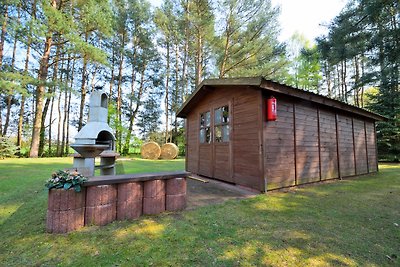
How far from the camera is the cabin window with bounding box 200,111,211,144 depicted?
21.7 feet

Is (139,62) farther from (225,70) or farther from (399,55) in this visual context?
(399,55)

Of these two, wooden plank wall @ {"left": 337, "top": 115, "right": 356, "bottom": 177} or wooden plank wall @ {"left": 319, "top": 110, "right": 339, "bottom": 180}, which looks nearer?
wooden plank wall @ {"left": 319, "top": 110, "right": 339, "bottom": 180}

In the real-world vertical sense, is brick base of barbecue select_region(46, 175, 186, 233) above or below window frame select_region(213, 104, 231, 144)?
below

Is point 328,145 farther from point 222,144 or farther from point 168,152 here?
point 168,152

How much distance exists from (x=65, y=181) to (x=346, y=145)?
8.27m

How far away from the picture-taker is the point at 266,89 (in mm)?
4543

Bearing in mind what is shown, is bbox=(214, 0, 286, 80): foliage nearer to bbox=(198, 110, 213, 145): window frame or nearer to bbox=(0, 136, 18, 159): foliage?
bbox=(198, 110, 213, 145): window frame

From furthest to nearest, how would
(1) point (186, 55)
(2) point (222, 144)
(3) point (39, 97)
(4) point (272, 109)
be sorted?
(1) point (186, 55) < (3) point (39, 97) < (2) point (222, 144) < (4) point (272, 109)

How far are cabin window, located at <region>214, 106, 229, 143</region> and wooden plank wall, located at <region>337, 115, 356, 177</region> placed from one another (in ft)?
13.3

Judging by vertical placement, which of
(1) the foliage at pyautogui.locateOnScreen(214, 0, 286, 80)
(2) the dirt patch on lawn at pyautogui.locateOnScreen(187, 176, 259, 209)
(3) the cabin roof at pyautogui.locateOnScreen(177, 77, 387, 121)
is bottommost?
(2) the dirt patch on lawn at pyautogui.locateOnScreen(187, 176, 259, 209)

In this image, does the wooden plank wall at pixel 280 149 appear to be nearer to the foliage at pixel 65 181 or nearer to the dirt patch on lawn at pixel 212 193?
the dirt patch on lawn at pixel 212 193

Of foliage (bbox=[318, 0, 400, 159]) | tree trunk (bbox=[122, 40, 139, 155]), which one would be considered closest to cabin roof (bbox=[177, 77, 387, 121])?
foliage (bbox=[318, 0, 400, 159])

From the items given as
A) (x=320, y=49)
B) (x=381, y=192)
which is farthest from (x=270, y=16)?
(x=381, y=192)

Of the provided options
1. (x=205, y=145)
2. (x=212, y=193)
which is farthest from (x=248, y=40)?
(x=212, y=193)
